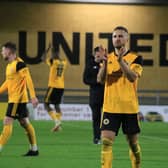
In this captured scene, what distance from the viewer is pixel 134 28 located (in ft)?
131

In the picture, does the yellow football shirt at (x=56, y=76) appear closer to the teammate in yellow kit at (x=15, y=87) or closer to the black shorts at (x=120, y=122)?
the teammate in yellow kit at (x=15, y=87)

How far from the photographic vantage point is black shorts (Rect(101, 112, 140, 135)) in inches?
353

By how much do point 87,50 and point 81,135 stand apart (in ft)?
68.7

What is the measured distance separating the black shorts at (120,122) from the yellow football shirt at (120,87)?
7 centimetres

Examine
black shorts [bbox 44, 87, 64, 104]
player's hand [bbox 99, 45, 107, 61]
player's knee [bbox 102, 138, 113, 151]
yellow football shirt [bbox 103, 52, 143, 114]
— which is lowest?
player's knee [bbox 102, 138, 113, 151]

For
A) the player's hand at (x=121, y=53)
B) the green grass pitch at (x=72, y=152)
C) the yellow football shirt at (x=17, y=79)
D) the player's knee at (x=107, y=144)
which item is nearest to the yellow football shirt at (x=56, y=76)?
the green grass pitch at (x=72, y=152)

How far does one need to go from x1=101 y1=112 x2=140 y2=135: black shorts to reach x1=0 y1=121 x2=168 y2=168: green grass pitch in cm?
246

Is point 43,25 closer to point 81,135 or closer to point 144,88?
point 144,88

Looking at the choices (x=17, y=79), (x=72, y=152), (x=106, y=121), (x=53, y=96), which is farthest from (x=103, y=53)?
(x=53, y=96)

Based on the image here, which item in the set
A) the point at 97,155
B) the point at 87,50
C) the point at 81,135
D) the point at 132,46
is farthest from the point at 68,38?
the point at 97,155

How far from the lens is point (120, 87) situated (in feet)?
29.3

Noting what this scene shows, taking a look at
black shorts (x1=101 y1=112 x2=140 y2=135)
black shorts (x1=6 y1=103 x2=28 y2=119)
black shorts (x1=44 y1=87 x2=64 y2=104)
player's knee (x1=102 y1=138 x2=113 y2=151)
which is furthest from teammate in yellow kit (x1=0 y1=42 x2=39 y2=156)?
A: black shorts (x1=44 y1=87 x2=64 y2=104)

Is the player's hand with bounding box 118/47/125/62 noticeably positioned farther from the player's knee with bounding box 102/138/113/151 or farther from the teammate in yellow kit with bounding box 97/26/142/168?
the player's knee with bounding box 102/138/113/151

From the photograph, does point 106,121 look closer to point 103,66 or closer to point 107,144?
point 107,144
